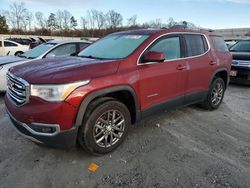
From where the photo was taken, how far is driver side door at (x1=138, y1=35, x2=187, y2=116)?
12.5ft

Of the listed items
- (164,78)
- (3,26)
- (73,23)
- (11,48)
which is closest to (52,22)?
(73,23)

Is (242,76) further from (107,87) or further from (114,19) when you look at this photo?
(114,19)

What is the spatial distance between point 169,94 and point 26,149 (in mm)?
2452

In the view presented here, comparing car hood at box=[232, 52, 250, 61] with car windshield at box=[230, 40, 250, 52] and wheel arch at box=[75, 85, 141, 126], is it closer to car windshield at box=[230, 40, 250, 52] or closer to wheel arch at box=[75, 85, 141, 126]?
car windshield at box=[230, 40, 250, 52]

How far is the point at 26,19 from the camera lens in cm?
5741

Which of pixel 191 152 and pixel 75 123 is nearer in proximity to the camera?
pixel 75 123

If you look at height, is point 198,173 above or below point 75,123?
below

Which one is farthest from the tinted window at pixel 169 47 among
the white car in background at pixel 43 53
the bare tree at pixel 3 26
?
the bare tree at pixel 3 26

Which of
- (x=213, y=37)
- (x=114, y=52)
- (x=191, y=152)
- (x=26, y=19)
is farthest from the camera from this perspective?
(x=26, y=19)

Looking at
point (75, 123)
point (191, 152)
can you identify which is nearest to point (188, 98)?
point (191, 152)

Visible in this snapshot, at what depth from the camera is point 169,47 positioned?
14.2 ft

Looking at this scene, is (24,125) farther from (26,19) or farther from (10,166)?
(26,19)

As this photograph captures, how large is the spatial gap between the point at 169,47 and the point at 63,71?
2025 mm

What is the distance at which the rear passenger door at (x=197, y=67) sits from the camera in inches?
183
